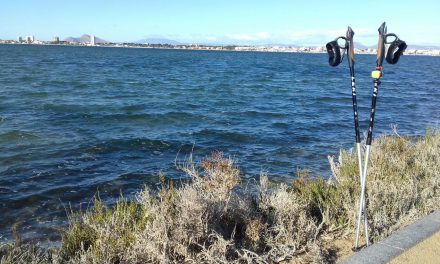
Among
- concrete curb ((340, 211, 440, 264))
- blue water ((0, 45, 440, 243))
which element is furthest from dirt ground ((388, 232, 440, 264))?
blue water ((0, 45, 440, 243))

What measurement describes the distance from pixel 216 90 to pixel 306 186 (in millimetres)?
24161

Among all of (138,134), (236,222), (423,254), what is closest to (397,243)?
(423,254)

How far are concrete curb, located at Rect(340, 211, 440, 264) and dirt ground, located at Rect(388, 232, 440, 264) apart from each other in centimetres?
4

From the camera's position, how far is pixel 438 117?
65.5 ft

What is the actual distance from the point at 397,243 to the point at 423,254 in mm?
Result: 254

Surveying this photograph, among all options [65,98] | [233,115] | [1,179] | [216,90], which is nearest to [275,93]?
[216,90]

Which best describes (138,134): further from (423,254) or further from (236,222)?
(423,254)

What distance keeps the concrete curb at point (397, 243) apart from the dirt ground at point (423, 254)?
4 centimetres

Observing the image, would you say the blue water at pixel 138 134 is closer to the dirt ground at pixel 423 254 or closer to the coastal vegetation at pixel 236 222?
the coastal vegetation at pixel 236 222

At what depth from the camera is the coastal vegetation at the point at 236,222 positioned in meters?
4.41

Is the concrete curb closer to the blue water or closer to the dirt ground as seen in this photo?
the dirt ground

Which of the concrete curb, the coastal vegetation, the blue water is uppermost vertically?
the concrete curb

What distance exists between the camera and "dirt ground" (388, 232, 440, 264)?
3.70 m

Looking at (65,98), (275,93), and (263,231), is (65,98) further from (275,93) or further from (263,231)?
(263,231)
